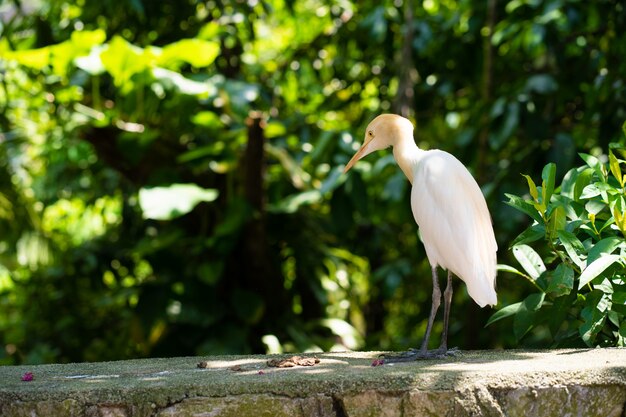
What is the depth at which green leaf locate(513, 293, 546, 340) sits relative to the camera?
333 centimetres

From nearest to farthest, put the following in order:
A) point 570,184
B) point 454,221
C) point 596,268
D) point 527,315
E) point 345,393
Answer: point 345,393 → point 596,268 → point 454,221 → point 527,315 → point 570,184

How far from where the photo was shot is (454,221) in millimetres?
3113

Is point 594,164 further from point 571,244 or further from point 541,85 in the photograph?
point 541,85

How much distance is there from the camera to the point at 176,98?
5469mm

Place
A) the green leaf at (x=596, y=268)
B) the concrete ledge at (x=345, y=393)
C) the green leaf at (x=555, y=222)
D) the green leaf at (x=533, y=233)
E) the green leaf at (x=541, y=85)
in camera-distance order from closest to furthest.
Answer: the concrete ledge at (x=345, y=393) → the green leaf at (x=596, y=268) → the green leaf at (x=555, y=222) → the green leaf at (x=533, y=233) → the green leaf at (x=541, y=85)

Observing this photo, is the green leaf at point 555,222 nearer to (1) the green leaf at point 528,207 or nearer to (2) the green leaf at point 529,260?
(1) the green leaf at point 528,207

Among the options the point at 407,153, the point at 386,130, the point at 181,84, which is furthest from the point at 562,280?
the point at 181,84

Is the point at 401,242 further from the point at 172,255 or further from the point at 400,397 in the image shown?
the point at 400,397

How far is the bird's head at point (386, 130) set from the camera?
338 cm

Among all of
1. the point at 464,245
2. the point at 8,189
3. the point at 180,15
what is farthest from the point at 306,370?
the point at 180,15

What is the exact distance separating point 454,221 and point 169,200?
2.53m

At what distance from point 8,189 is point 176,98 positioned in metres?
1.41

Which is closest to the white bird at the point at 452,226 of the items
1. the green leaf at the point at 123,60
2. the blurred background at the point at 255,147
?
the blurred background at the point at 255,147

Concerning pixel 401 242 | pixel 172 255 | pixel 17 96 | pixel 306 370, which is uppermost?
pixel 306 370
